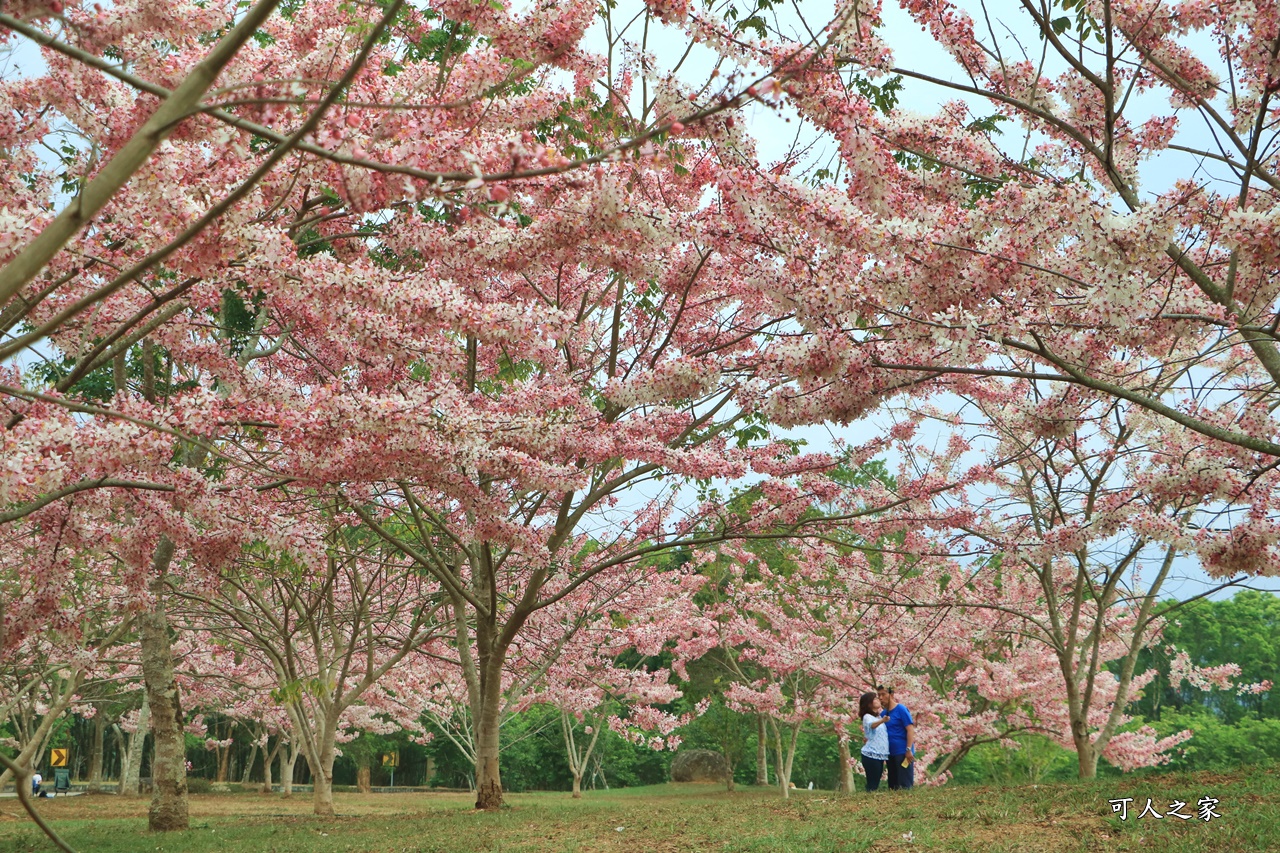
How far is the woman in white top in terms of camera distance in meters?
10.6

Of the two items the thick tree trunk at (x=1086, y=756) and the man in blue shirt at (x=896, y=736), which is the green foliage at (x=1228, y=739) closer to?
the thick tree trunk at (x=1086, y=756)

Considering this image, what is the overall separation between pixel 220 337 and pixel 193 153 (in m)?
3.56

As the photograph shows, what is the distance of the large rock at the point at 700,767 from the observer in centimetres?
2916

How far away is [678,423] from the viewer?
27.2 feet

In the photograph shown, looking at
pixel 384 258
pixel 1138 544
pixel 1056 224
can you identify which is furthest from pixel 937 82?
pixel 1138 544

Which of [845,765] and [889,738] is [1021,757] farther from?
[889,738]

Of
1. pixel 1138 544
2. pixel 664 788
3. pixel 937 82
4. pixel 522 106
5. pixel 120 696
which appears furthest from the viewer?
pixel 664 788

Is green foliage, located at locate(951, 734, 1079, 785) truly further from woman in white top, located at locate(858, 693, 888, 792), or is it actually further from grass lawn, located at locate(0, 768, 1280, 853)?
grass lawn, located at locate(0, 768, 1280, 853)

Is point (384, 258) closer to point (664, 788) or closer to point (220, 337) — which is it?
point (220, 337)

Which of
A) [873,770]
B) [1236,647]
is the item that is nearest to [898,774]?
[873,770]

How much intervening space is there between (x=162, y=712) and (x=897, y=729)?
788 centimetres

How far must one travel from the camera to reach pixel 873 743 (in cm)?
1062

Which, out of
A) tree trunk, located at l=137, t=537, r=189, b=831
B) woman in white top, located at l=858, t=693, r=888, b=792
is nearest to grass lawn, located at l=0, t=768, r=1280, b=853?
tree trunk, located at l=137, t=537, r=189, b=831

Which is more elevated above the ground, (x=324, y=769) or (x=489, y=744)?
(x=489, y=744)
